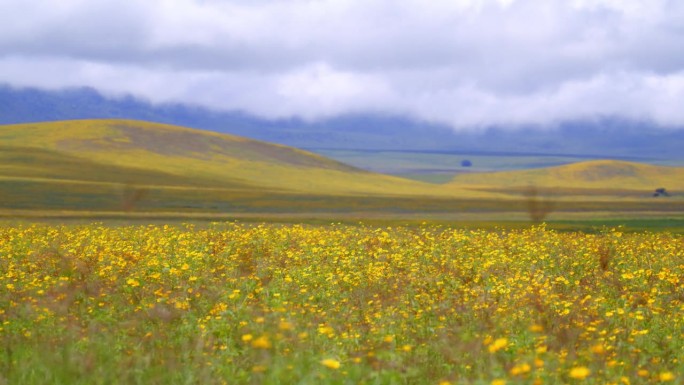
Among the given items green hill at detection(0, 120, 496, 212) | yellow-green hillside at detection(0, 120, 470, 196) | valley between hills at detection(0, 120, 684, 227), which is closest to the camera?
valley between hills at detection(0, 120, 684, 227)

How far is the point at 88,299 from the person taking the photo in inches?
490

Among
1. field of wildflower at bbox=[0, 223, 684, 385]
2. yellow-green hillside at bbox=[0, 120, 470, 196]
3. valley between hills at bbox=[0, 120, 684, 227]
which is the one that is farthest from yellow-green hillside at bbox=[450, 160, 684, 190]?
field of wildflower at bbox=[0, 223, 684, 385]

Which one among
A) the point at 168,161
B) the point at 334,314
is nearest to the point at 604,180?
the point at 168,161

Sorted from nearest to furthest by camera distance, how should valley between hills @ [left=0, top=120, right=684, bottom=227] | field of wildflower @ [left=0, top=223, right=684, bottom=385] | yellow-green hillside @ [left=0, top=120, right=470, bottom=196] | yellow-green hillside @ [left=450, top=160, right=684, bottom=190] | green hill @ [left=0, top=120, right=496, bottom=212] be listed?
1. field of wildflower @ [left=0, top=223, right=684, bottom=385]
2. valley between hills @ [left=0, top=120, right=684, bottom=227]
3. green hill @ [left=0, top=120, right=496, bottom=212]
4. yellow-green hillside @ [left=0, top=120, right=470, bottom=196]
5. yellow-green hillside @ [left=450, top=160, right=684, bottom=190]

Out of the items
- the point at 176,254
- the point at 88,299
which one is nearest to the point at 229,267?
the point at 176,254

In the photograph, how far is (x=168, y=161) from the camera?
428ft

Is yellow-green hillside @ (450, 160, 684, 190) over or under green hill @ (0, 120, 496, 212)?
under

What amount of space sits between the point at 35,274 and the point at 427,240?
1020cm

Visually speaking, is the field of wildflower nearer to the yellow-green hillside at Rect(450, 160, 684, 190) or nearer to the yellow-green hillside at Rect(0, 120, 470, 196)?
the yellow-green hillside at Rect(0, 120, 470, 196)

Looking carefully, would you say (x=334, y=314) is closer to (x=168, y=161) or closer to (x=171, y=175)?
(x=171, y=175)

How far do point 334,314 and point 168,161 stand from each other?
→ 4778 inches

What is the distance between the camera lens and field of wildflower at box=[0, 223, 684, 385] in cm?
794

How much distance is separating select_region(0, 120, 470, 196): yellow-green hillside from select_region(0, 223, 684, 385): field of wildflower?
7714 cm

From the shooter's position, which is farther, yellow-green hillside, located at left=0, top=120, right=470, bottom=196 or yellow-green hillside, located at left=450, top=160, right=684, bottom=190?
yellow-green hillside, located at left=450, top=160, right=684, bottom=190
